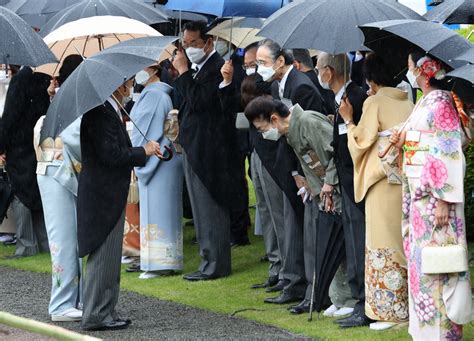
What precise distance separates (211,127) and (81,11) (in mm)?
1823

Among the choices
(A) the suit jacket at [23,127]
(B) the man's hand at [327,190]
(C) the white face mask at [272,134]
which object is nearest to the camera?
(B) the man's hand at [327,190]

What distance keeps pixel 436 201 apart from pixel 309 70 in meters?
2.75

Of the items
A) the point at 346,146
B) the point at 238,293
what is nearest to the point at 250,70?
the point at 238,293

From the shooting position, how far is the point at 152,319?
8859mm

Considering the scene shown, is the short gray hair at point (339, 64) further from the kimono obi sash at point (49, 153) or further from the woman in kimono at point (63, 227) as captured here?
the kimono obi sash at point (49, 153)

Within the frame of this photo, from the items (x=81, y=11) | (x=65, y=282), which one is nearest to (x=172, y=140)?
(x=81, y=11)

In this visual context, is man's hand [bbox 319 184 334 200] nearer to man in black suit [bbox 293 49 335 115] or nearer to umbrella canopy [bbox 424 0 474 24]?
man in black suit [bbox 293 49 335 115]

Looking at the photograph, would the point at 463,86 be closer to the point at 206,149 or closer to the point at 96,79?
the point at 96,79

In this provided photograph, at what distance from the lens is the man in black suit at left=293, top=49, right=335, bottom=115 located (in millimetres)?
9430

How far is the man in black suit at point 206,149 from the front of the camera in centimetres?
1027

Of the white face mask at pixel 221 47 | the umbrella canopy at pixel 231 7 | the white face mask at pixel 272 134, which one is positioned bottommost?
the white face mask at pixel 272 134

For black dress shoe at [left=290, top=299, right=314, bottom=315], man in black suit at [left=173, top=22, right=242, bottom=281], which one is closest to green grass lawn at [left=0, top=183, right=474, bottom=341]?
black dress shoe at [left=290, top=299, right=314, bottom=315]

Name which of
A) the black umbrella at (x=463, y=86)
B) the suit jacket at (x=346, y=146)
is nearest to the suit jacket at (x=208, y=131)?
the suit jacket at (x=346, y=146)

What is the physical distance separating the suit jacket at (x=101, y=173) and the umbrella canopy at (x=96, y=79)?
1.21 ft
